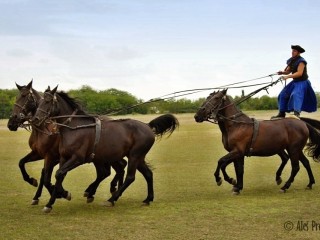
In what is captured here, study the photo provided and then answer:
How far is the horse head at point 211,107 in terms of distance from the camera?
1213 centimetres

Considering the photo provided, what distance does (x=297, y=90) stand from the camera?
42.9ft

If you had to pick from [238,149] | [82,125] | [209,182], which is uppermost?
[82,125]

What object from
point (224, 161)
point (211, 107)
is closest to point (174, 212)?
point (224, 161)

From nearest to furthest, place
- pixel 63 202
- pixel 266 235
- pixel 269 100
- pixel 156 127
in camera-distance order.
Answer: pixel 266 235, pixel 63 202, pixel 156 127, pixel 269 100

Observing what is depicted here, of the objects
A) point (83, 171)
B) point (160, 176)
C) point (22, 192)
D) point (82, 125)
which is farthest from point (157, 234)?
point (83, 171)

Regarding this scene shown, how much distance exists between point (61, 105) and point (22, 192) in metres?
3.06

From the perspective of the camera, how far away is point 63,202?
1115cm

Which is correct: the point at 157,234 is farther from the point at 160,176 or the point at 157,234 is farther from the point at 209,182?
the point at 160,176

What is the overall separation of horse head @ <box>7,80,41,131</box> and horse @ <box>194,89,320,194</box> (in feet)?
12.5

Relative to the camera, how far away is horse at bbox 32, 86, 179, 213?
10.1 m

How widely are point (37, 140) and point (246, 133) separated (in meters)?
4.57

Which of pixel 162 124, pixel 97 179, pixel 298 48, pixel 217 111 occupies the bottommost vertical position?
pixel 97 179

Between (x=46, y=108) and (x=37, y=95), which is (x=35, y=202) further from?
(x=37, y=95)

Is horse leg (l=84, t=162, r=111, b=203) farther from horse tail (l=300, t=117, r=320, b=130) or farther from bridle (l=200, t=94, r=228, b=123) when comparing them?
horse tail (l=300, t=117, r=320, b=130)
